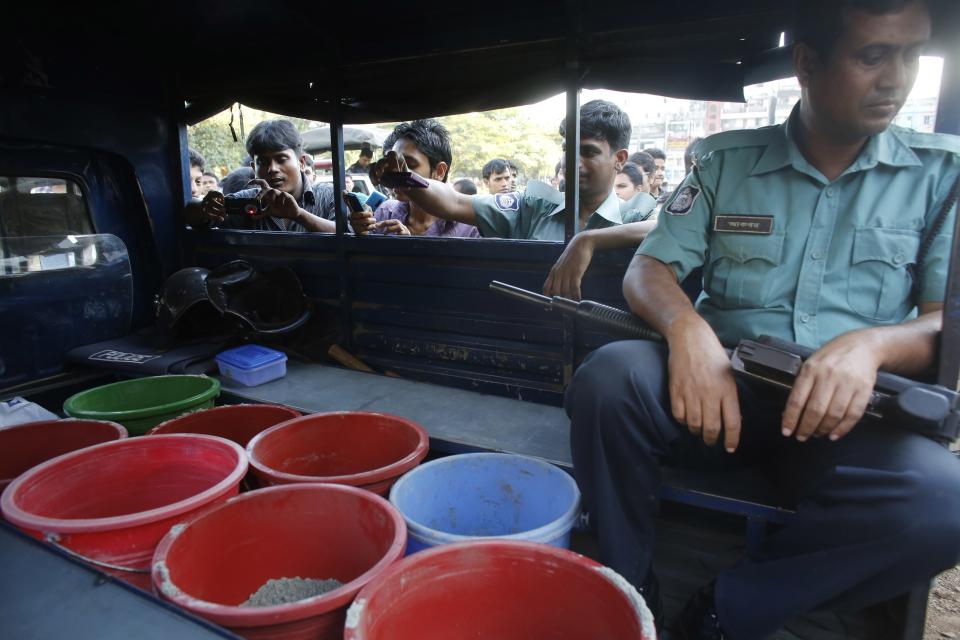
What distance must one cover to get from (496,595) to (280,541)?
0.70 m

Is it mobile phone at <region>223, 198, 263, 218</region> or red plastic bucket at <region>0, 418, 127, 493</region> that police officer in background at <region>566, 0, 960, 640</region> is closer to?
red plastic bucket at <region>0, 418, 127, 493</region>

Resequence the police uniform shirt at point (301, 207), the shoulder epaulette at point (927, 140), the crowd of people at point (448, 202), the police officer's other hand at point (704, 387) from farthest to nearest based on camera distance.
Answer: the police uniform shirt at point (301, 207)
the crowd of people at point (448, 202)
the shoulder epaulette at point (927, 140)
the police officer's other hand at point (704, 387)

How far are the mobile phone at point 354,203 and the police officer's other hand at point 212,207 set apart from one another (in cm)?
104

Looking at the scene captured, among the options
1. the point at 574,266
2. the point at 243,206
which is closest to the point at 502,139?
the point at 243,206

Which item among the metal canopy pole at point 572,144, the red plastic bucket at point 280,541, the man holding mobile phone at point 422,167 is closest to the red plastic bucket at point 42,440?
the red plastic bucket at point 280,541

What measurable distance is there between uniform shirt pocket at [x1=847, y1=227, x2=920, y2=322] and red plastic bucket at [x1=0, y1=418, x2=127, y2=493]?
2620mm

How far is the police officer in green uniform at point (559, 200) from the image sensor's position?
120 inches

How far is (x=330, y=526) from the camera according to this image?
1759mm

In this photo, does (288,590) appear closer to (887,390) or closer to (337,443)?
(337,443)

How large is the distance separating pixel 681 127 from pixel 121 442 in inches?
1166

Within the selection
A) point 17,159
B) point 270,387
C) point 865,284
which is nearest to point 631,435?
point 865,284

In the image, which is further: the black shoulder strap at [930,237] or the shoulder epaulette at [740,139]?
the shoulder epaulette at [740,139]

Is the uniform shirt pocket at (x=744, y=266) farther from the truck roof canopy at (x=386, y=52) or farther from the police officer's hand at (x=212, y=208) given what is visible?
the police officer's hand at (x=212, y=208)

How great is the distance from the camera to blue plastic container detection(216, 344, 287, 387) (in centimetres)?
314
